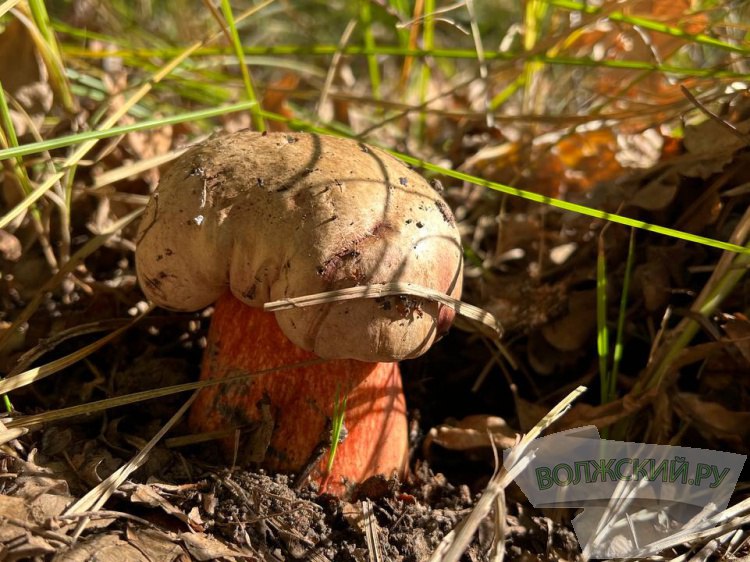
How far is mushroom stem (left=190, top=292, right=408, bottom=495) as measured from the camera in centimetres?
163

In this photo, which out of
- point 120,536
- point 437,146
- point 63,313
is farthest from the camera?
point 437,146

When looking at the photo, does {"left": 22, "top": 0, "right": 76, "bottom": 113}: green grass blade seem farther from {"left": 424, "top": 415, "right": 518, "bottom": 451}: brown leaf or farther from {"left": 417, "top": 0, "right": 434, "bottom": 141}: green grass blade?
{"left": 424, "top": 415, "right": 518, "bottom": 451}: brown leaf

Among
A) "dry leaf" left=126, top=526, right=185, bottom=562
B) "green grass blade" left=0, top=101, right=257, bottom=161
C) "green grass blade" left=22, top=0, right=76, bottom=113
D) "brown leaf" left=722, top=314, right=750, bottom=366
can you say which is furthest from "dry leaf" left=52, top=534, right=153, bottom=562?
"brown leaf" left=722, top=314, right=750, bottom=366

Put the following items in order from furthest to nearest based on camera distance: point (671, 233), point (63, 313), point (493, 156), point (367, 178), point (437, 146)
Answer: point (437, 146), point (493, 156), point (63, 313), point (671, 233), point (367, 178)

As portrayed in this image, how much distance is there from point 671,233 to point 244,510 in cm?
121

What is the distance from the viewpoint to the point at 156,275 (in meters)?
1.54

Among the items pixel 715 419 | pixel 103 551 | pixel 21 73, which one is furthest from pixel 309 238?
pixel 21 73

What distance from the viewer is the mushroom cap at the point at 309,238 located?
4.50ft

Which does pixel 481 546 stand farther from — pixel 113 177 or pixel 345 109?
pixel 345 109

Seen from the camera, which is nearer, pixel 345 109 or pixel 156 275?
pixel 156 275

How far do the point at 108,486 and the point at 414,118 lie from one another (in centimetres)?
233

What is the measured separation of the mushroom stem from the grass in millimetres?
93

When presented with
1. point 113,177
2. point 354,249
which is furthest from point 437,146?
point 354,249

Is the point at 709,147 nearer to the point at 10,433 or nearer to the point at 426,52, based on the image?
the point at 426,52
